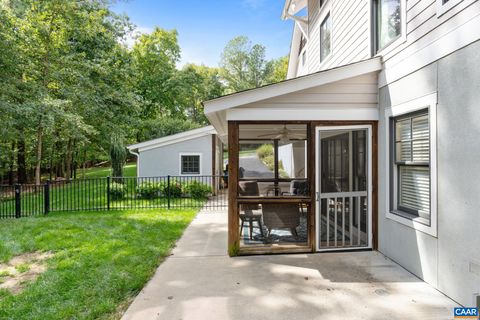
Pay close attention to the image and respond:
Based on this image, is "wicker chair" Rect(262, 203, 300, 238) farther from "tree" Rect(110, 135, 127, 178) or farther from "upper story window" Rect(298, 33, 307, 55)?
"tree" Rect(110, 135, 127, 178)

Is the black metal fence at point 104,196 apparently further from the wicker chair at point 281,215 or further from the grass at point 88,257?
the wicker chair at point 281,215

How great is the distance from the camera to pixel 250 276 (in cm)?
389

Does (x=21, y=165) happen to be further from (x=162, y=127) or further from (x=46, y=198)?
(x=46, y=198)

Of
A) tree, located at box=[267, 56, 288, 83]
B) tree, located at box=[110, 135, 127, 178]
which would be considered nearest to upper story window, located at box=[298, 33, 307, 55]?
tree, located at box=[110, 135, 127, 178]

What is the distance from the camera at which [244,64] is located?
38.0 metres

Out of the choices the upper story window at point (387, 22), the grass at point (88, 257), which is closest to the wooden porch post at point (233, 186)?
the grass at point (88, 257)

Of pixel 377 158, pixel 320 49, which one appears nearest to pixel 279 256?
pixel 377 158

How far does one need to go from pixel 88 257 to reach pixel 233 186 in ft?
8.26

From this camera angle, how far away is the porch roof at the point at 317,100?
450 cm

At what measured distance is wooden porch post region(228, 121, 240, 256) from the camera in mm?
4625

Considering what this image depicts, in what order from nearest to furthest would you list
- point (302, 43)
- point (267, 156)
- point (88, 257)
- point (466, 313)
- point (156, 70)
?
point (466, 313)
point (88, 257)
point (302, 43)
point (267, 156)
point (156, 70)

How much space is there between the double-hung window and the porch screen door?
53cm

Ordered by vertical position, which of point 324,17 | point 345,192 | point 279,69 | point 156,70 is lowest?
point 345,192

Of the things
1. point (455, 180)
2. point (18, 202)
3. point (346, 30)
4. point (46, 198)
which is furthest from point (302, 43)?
point (18, 202)
